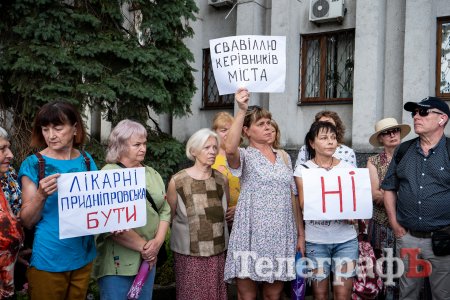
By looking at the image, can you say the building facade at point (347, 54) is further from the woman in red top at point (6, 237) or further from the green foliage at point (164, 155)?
the woman in red top at point (6, 237)

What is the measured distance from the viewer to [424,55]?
8.16 m

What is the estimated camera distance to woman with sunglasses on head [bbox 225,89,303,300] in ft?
11.7

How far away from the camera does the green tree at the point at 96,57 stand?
6.19 m

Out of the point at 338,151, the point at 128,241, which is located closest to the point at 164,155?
the point at 338,151

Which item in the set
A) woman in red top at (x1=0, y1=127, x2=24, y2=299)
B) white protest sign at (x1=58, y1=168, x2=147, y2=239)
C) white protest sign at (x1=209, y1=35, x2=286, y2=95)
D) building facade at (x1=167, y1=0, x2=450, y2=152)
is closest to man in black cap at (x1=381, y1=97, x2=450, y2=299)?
white protest sign at (x1=209, y1=35, x2=286, y2=95)

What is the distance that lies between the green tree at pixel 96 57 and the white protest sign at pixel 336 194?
3.74m

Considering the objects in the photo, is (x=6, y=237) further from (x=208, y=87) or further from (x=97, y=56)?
(x=208, y=87)

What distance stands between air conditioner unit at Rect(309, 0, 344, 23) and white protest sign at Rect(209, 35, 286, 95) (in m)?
5.97

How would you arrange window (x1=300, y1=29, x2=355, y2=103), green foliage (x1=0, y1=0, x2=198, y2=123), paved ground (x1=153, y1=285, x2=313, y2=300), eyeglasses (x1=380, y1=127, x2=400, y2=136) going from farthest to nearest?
window (x1=300, y1=29, x2=355, y2=103)
green foliage (x1=0, y1=0, x2=198, y2=123)
paved ground (x1=153, y1=285, x2=313, y2=300)
eyeglasses (x1=380, y1=127, x2=400, y2=136)

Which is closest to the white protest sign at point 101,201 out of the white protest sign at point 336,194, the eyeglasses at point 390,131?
the white protest sign at point 336,194

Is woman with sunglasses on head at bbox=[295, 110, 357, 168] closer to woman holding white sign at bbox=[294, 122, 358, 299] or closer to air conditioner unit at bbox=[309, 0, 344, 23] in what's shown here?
woman holding white sign at bbox=[294, 122, 358, 299]

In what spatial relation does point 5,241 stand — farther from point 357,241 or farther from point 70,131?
point 357,241

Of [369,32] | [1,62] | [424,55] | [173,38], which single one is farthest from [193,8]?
[424,55]

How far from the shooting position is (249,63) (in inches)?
145
